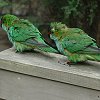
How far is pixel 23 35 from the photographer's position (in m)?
1.79

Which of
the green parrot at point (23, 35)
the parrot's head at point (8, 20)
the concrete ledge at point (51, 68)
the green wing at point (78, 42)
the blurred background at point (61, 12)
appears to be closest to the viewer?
the concrete ledge at point (51, 68)

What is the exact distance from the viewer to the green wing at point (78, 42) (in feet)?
5.18

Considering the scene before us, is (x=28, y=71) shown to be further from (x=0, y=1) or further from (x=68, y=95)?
(x=0, y=1)

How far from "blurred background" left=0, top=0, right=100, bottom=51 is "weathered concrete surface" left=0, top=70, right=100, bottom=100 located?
2.31 meters

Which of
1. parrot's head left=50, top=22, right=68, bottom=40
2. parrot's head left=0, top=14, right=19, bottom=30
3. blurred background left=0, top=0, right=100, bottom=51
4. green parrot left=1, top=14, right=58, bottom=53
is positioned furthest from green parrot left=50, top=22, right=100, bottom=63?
blurred background left=0, top=0, right=100, bottom=51

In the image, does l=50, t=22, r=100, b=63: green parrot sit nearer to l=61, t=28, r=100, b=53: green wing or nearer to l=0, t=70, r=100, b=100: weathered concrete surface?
l=61, t=28, r=100, b=53: green wing

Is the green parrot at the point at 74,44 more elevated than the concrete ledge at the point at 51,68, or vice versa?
the green parrot at the point at 74,44

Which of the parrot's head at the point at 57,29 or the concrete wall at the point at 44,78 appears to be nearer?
the concrete wall at the point at 44,78

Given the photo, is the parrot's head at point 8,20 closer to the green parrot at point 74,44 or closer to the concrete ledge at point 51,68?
the concrete ledge at point 51,68

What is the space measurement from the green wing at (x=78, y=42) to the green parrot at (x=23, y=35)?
14 centimetres

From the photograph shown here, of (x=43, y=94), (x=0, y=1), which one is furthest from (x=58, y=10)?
(x=43, y=94)

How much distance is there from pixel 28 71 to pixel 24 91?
140 millimetres

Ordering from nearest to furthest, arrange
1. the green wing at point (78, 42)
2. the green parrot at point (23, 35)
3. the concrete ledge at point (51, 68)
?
the concrete ledge at point (51, 68)
the green wing at point (78, 42)
the green parrot at point (23, 35)

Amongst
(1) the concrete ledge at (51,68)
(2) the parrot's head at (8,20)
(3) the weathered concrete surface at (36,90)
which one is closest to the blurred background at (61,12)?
(2) the parrot's head at (8,20)
